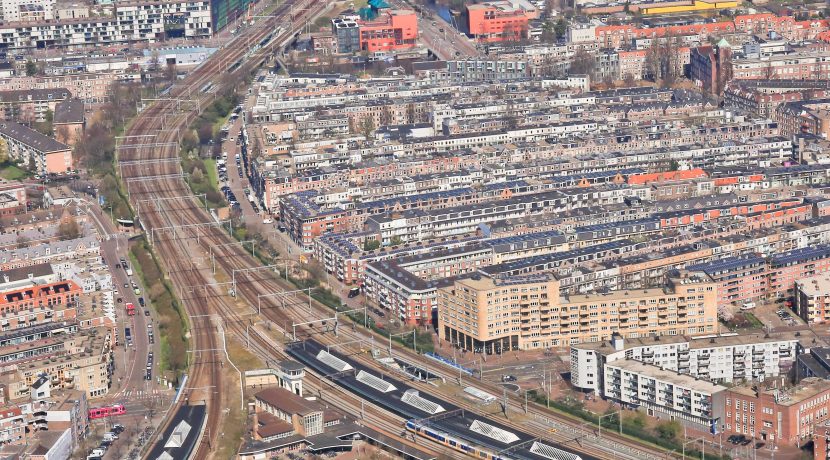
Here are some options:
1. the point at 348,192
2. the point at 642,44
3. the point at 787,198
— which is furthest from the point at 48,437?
the point at 642,44

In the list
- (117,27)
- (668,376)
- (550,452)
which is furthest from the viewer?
(117,27)

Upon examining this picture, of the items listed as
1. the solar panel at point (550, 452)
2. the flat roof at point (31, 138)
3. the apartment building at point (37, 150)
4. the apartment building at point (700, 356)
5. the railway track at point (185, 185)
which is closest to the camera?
the solar panel at point (550, 452)

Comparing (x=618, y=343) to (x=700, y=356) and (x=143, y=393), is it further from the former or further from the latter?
(x=143, y=393)

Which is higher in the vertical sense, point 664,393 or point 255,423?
point 664,393

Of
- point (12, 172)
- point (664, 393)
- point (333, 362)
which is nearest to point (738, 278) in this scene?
point (664, 393)

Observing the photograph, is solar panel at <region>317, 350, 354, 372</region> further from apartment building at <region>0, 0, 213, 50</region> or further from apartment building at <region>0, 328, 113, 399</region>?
apartment building at <region>0, 0, 213, 50</region>

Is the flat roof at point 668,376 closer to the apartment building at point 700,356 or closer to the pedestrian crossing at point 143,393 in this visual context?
the apartment building at point 700,356

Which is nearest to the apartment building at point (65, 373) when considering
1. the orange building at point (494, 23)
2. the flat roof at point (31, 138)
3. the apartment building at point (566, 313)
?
the apartment building at point (566, 313)
